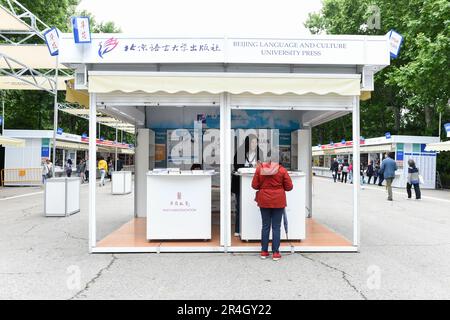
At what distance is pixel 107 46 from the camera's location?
6.16 metres

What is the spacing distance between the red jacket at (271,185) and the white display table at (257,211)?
2.50 ft

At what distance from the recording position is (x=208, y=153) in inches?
395

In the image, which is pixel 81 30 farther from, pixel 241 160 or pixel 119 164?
pixel 119 164

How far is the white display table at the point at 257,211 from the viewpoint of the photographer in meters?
6.79

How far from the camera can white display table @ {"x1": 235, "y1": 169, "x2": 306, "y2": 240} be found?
679cm

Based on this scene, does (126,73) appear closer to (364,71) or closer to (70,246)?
(70,246)

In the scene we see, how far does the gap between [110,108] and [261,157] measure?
4083mm

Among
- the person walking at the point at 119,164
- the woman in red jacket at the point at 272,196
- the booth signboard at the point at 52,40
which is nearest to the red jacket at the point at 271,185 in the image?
the woman in red jacket at the point at 272,196

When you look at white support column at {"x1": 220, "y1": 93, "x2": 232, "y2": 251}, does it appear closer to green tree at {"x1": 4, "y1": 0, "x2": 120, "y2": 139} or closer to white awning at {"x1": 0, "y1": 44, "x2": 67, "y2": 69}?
white awning at {"x1": 0, "y1": 44, "x2": 67, "y2": 69}

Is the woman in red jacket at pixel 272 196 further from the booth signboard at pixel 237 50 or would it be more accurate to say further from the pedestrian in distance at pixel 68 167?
the pedestrian in distance at pixel 68 167

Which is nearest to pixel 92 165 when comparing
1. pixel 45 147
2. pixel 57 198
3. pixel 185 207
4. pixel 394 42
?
pixel 185 207

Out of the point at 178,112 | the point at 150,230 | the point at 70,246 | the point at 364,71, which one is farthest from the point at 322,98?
the point at 70,246

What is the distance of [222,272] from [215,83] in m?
2.81

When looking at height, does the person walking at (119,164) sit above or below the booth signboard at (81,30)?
below
